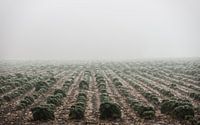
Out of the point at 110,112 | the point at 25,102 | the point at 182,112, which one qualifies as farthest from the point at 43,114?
the point at 182,112

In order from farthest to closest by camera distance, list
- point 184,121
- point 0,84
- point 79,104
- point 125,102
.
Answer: point 0,84, point 125,102, point 79,104, point 184,121

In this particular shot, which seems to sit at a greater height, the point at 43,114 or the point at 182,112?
the point at 182,112

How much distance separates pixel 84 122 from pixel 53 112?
9.69 feet

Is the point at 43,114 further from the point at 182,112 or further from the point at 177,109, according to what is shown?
the point at 182,112

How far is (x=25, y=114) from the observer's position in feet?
77.7

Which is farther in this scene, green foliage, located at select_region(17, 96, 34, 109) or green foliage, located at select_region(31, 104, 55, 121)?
green foliage, located at select_region(17, 96, 34, 109)

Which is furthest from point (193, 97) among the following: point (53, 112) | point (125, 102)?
point (53, 112)

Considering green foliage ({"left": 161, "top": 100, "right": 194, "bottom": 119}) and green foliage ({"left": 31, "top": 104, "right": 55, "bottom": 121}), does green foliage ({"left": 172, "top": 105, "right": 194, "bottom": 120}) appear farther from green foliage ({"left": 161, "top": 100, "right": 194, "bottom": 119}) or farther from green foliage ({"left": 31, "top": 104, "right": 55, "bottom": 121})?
green foliage ({"left": 31, "top": 104, "right": 55, "bottom": 121})

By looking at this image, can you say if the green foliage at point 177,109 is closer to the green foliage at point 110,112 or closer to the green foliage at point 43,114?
the green foliage at point 110,112

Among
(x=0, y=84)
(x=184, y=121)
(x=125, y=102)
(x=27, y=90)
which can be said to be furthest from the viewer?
(x=0, y=84)

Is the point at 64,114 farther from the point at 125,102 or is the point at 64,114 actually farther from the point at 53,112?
the point at 125,102

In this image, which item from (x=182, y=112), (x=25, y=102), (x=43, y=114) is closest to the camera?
(x=182, y=112)

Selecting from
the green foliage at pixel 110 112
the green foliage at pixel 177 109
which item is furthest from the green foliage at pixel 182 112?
the green foliage at pixel 110 112

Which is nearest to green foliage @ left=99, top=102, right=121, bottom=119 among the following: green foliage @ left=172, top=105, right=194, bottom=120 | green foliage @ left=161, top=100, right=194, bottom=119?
green foliage @ left=161, top=100, right=194, bottom=119
